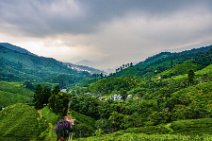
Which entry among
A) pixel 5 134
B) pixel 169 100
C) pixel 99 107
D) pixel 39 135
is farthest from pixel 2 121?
pixel 169 100

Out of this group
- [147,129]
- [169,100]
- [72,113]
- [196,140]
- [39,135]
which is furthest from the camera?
[169,100]

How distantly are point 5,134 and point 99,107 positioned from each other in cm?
6504

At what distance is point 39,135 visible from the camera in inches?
5768

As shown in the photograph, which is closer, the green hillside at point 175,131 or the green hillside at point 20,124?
the green hillside at point 175,131

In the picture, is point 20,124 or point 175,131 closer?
point 175,131

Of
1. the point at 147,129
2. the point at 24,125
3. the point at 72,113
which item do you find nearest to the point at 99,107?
the point at 72,113

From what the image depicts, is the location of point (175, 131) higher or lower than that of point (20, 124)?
higher

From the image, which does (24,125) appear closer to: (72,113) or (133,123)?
(72,113)

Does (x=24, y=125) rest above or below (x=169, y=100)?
below

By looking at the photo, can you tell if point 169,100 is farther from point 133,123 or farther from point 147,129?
point 147,129

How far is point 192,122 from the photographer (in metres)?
132

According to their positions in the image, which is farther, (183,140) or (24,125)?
(24,125)

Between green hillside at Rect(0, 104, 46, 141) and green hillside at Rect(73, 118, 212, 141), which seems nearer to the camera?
green hillside at Rect(73, 118, 212, 141)

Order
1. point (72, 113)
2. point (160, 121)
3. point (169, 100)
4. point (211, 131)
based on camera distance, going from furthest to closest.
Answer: point (169, 100), point (72, 113), point (160, 121), point (211, 131)
